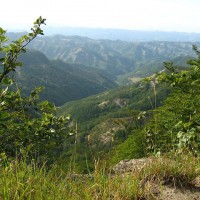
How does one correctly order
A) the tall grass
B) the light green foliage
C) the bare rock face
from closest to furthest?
1. the tall grass
2. the bare rock face
3. the light green foliage

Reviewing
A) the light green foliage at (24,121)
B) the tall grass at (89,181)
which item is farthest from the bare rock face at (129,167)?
the light green foliage at (24,121)

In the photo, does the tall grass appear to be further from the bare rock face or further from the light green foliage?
the light green foliage

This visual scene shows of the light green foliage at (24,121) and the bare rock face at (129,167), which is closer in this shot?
the bare rock face at (129,167)

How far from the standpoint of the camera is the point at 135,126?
5.07 m

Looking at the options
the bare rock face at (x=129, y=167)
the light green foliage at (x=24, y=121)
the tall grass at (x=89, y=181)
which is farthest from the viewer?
the light green foliage at (x=24, y=121)

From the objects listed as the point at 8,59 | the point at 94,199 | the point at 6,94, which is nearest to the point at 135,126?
the point at 94,199

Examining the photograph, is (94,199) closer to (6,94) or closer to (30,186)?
(30,186)

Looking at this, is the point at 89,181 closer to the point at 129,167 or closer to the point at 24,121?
the point at 129,167

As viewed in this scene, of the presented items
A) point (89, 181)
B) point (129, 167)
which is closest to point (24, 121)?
point (129, 167)

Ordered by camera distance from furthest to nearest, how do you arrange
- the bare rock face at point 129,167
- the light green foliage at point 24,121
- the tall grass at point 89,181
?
the light green foliage at point 24,121 → the bare rock face at point 129,167 → the tall grass at point 89,181

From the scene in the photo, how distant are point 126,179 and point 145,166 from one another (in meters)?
A: 0.62

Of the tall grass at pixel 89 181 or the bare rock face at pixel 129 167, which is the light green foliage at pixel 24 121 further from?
the tall grass at pixel 89 181

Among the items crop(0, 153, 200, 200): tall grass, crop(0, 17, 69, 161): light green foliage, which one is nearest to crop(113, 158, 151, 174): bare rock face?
crop(0, 153, 200, 200): tall grass

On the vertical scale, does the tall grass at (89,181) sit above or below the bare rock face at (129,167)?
above
